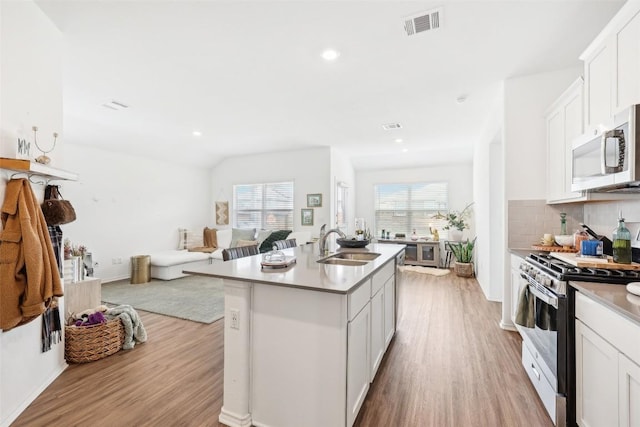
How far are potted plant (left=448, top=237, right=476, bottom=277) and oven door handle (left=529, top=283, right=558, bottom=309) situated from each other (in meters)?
3.88

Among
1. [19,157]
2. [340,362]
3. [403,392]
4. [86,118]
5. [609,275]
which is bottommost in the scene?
[403,392]

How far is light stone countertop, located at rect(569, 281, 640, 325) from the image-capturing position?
1.15m

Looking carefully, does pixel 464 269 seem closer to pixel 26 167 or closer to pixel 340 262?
→ pixel 340 262

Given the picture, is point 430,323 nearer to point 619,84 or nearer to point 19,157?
point 619,84

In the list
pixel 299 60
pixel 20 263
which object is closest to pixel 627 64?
pixel 299 60

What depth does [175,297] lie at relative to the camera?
14.1 ft

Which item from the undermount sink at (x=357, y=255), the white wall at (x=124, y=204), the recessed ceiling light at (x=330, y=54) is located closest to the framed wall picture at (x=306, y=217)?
the white wall at (x=124, y=204)

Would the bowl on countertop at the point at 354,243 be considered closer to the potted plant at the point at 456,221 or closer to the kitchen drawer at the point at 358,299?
the kitchen drawer at the point at 358,299

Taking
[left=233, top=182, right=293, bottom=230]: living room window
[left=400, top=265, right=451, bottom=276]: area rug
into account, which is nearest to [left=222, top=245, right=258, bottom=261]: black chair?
[left=233, top=182, right=293, bottom=230]: living room window

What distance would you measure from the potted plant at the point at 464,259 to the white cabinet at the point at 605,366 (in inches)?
172

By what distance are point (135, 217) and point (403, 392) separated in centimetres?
585

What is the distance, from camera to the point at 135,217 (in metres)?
5.77

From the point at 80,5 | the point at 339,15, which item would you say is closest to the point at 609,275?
the point at 339,15

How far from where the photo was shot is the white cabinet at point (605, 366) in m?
1.15
